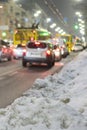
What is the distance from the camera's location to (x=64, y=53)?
4631 centimetres

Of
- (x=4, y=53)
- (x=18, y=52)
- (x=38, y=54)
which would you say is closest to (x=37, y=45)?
(x=38, y=54)

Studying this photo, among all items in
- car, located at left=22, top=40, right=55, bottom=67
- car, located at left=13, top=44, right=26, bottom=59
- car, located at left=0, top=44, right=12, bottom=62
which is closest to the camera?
car, located at left=22, top=40, right=55, bottom=67

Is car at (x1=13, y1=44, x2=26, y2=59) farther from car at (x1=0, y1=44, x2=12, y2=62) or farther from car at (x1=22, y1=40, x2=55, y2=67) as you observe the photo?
car at (x1=22, y1=40, x2=55, y2=67)

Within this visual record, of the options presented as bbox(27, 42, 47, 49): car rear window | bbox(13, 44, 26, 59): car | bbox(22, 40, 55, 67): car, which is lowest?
bbox(13, 44, 26, 59): car

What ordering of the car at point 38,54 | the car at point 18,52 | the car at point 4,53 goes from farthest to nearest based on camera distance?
the car at point 18,52 < the car at point 4,53 < the car at point 38,54

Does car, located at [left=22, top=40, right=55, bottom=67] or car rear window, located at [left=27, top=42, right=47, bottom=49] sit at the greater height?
car rear window, located at [left=27, top=42, right=47, bottom=49]

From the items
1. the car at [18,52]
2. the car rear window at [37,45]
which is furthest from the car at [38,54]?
the car at [18,52]

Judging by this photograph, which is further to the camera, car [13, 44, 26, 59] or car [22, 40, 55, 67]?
car [13, 44, 26, 59]

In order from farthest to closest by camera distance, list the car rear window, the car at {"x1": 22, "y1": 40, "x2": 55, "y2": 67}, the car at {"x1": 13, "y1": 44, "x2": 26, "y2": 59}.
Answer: the car at {"x1": 13, "y1": 44, "x2": 26, "y2": 59}, the car rear window, the car at {"x1": 22, "y1": 40, "x2": 55, "y2": 67}

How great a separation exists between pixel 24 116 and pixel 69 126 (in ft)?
2.62

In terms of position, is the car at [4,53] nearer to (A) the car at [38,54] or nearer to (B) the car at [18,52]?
(B) the car at [18,52]

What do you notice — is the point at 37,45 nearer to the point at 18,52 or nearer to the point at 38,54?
the point at 38,54

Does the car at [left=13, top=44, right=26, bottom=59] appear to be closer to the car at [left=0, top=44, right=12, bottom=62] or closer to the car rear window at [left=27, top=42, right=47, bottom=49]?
the car at [left=0, top=44, right=12, bottom=62]

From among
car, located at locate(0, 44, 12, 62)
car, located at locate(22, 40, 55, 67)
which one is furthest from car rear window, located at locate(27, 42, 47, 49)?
car, located at locate(0, 44, 12, 62)
